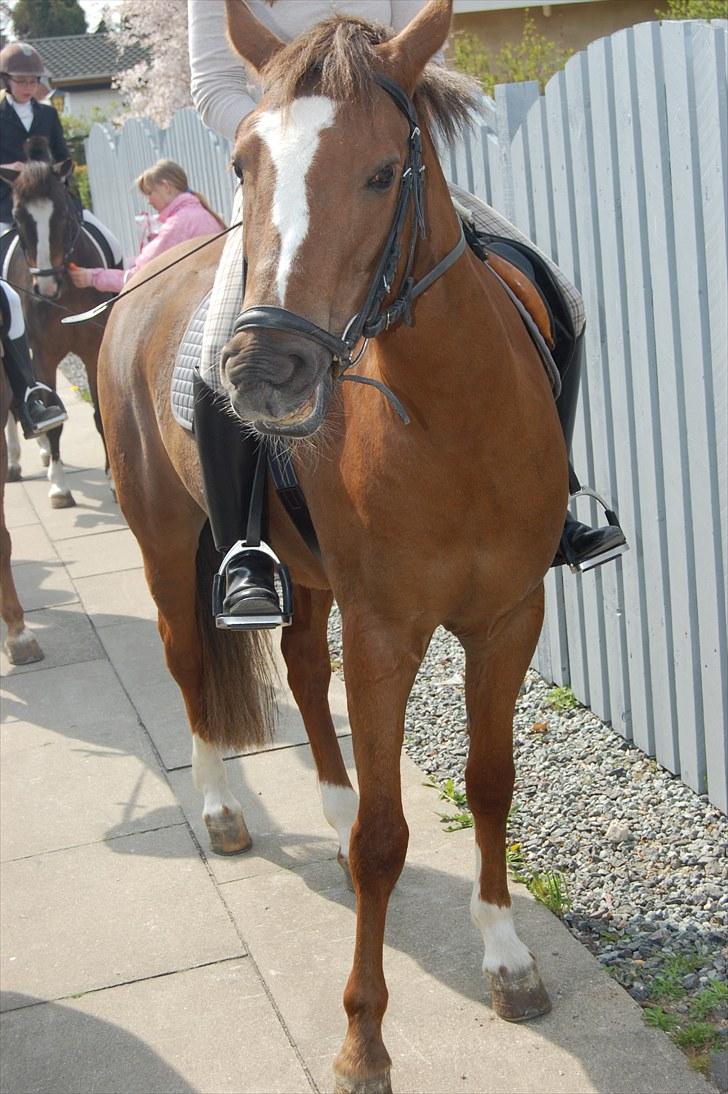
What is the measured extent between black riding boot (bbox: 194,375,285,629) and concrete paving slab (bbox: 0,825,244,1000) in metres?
1.03

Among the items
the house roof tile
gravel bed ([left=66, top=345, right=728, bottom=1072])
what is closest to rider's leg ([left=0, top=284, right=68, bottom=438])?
gravel bed ([left=66, top=345, right=728, bottom=1072])

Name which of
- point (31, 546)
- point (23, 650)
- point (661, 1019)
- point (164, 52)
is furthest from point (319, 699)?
point (164, 52)

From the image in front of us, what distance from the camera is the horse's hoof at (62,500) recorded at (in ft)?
31.3

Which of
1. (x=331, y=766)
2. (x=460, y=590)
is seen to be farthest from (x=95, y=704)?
(x=460, y=590)

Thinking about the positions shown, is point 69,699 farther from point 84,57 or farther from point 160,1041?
point 84,57

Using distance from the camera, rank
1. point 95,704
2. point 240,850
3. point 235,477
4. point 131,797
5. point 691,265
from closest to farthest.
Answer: point 235,477 < point 691,265 < point 240,850 < point 131,797 < point 95,704

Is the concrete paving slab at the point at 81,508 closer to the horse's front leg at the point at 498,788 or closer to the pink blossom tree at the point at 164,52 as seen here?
the horse's front leg at the point at 498,788

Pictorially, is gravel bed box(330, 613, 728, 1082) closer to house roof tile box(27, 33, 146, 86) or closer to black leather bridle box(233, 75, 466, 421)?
black leather bridle box(233, 75, 466, 421)

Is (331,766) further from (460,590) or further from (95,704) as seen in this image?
(95,704)

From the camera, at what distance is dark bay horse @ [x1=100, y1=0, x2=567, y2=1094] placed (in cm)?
229

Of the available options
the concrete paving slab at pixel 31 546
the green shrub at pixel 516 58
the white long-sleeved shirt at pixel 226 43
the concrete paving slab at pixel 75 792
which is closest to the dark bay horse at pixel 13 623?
the concrete paving slab at pixel 75 792

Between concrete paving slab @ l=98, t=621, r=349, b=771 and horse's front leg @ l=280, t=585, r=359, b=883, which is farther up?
horse's front leg @ l=280, t=585, r=359, b=883

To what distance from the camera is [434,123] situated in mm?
2707

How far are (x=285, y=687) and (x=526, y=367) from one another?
321cm
